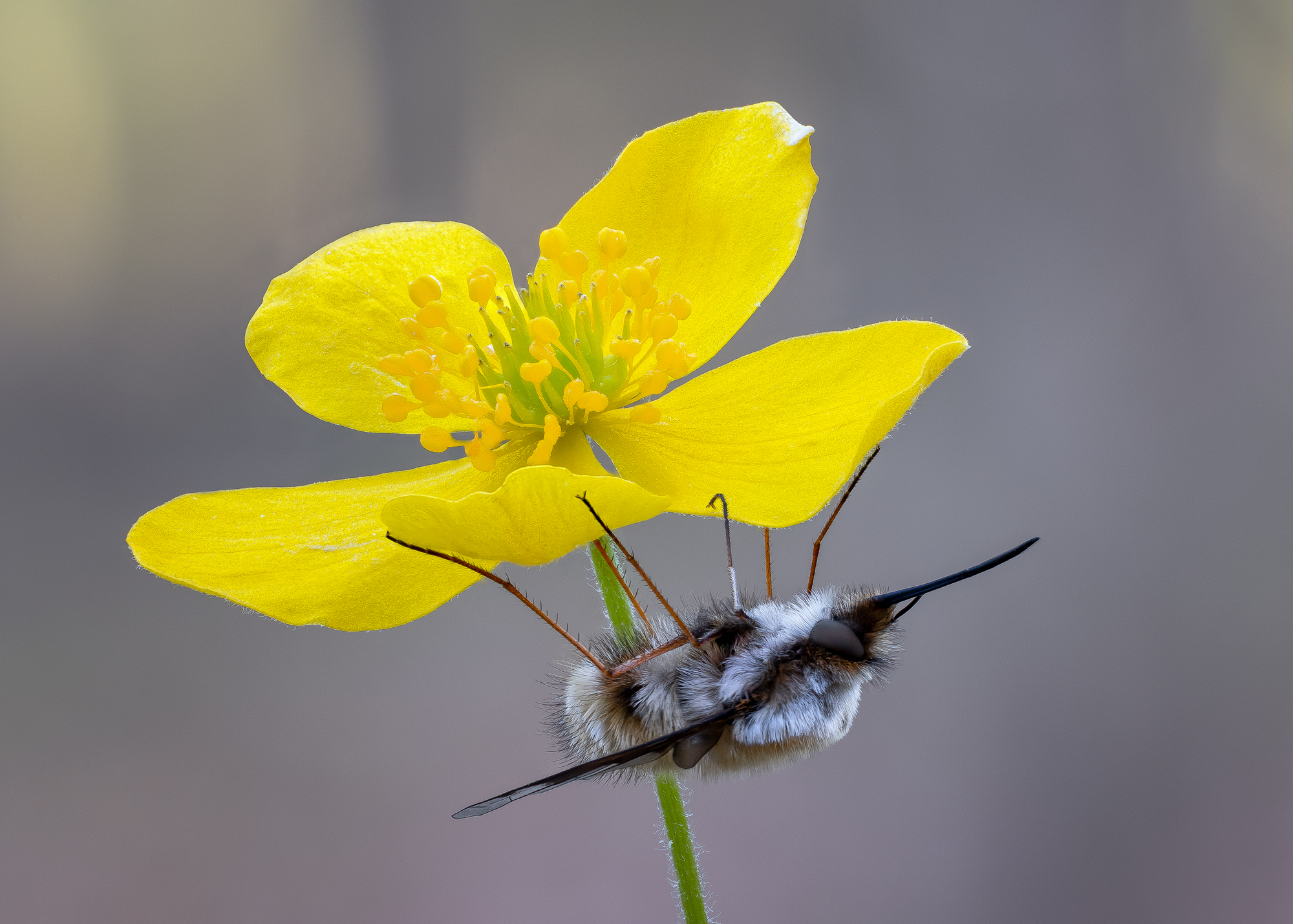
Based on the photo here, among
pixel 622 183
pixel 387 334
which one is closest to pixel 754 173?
pixel 622 183

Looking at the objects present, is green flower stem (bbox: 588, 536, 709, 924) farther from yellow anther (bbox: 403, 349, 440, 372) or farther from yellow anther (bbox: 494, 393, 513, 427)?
yellow anther (bbox: 403, 349, 440, 372)

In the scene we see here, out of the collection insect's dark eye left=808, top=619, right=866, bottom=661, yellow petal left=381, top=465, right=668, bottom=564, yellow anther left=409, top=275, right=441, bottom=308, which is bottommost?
insect's dark eye left=808, top=619, right=866, bottom=661

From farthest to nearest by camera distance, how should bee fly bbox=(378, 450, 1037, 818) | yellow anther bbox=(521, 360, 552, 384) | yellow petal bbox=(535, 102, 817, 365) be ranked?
yellow petal bbox=(535, 102, 817, 365) < yellow anther bbox=(521, 360, 552, 384) < bee fly bbox=(378, 450, 1037, 818)

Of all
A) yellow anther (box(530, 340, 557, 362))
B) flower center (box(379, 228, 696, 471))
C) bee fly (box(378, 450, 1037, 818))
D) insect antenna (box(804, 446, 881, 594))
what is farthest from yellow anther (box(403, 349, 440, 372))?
insect antenna (box(804, 446, 881, 594))

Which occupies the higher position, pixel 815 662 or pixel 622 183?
pixel 622 183

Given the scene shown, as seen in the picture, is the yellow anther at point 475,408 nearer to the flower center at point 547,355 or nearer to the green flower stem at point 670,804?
the flower center at point 547,355

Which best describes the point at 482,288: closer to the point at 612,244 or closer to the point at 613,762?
the point at 612,244

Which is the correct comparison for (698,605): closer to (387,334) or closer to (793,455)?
(793,455)
